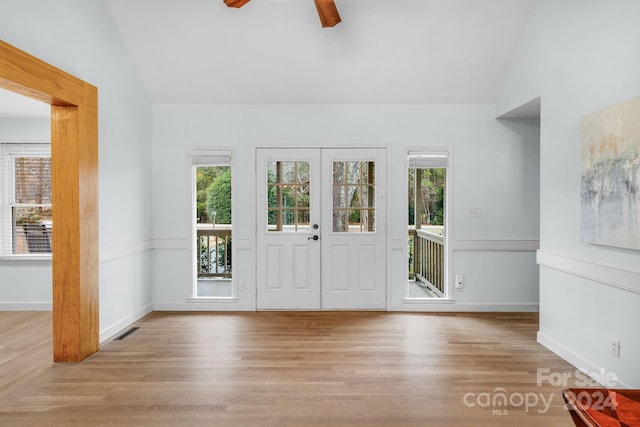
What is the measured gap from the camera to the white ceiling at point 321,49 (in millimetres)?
3758

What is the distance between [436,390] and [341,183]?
2.63 m

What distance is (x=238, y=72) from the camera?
172 inches

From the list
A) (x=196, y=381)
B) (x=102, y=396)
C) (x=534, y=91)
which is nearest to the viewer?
(x=102, y=396)

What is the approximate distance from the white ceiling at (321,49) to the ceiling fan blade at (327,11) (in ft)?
1.74

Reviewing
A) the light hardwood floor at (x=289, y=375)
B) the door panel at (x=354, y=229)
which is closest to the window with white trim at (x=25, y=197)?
the light hardwood floor at (x=289, y=375)

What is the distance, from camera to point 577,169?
10.2 feet

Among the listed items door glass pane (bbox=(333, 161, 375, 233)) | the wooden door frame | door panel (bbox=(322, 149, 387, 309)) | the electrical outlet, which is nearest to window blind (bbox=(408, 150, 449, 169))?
door panel (bbox=(322, 149, 387, 309))

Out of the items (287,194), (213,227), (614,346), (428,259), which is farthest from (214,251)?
(614,346)

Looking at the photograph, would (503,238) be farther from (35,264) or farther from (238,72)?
(35,264)

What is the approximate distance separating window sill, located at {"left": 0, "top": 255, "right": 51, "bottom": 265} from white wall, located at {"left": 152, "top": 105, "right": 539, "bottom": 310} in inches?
52.2

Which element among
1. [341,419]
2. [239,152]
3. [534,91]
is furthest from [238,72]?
[341,419]

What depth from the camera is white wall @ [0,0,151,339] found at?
113 inches

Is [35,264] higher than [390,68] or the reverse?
the reverse

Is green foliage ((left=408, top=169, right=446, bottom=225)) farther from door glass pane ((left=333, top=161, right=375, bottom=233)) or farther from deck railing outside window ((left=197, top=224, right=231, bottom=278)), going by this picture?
deck railing outside window ((left=197, top=224, right=231, bottom=278))
